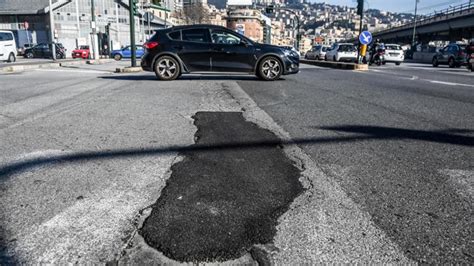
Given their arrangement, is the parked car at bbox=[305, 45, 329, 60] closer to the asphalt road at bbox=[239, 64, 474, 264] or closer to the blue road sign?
the blue road sign

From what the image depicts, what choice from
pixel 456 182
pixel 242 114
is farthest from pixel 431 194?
pixel 242 114

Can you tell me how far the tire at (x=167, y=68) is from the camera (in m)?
11.0

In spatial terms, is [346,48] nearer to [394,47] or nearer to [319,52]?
[394,47]

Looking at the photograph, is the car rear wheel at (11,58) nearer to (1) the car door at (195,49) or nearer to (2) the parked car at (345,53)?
(1) the car door at (195,49)

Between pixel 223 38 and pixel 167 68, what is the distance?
1926 millimetres

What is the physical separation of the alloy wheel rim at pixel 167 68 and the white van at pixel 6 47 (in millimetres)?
17840

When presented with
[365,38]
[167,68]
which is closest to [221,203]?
[167,68]

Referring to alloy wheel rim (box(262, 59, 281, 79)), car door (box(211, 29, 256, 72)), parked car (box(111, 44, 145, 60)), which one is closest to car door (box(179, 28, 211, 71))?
car door (box(211, 29, 256, 72))

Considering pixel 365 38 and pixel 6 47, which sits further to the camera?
pixel 6 47

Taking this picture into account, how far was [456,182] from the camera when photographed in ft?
9.67

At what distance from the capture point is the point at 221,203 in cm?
248

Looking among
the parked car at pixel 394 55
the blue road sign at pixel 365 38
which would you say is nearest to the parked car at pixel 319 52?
the parked car at pixel 394 55

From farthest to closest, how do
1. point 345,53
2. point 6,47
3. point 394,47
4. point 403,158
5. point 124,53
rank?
point 124,53
point 394,47
point 345,53
point 6,47
point 403,158

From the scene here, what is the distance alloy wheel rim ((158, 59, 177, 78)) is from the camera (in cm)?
1106
